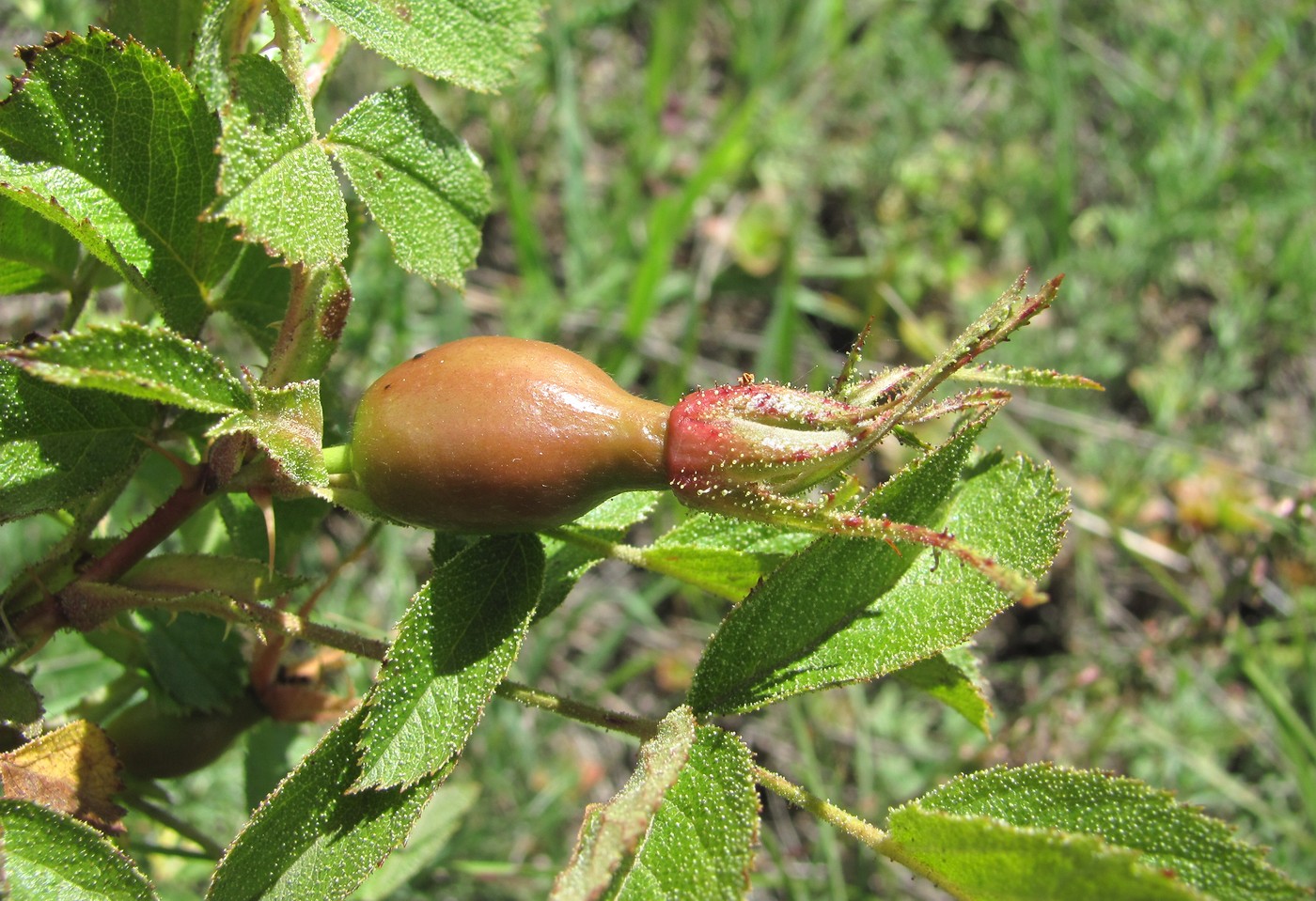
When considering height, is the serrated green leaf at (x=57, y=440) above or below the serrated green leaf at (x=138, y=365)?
below

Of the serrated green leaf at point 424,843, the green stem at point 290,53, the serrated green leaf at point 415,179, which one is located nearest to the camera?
the green stem at point 290,53

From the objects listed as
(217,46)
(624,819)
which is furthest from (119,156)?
(624,819)

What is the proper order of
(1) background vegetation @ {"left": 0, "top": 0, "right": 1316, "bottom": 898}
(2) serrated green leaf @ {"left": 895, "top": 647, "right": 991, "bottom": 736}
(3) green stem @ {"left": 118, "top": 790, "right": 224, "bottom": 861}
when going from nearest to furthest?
(2) serrated green leaf @ {"left": 895, "top": 647, "right": 991, "bottom": 736}
(3) green stem @ {"left": 118, "top": 790, "right": 224, "bottom": 861}
(1) background vegetation @ {"left": 0, "top": 0, "right": 1316, "bottom": 898}

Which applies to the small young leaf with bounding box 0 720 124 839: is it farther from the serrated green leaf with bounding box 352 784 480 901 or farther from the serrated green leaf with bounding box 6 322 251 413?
the serrated green leaf with bounding box 352 784 480 901

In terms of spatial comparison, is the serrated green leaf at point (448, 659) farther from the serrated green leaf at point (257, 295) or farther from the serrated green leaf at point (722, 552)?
the serrated green leaf at point (257, 295)

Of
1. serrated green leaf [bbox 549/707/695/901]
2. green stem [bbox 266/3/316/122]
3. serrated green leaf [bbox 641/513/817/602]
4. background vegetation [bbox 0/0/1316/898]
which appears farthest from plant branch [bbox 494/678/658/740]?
background vegetation [bbox 0/0/1316/898]

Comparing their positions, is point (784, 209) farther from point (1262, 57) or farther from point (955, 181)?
point (1262, 57)

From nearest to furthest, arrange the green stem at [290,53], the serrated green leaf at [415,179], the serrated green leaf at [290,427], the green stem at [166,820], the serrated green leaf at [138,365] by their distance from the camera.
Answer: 1. the serrated green leaf at [138,365]
2. the serrated green leaf at [290,427]
3. the green stem at [290,53]
4. the serrated green leaf at [415,179]
5. the green stem at [166,820]

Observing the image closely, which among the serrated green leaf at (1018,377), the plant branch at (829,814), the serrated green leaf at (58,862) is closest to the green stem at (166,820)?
the serrated green leaf at (58,862)
